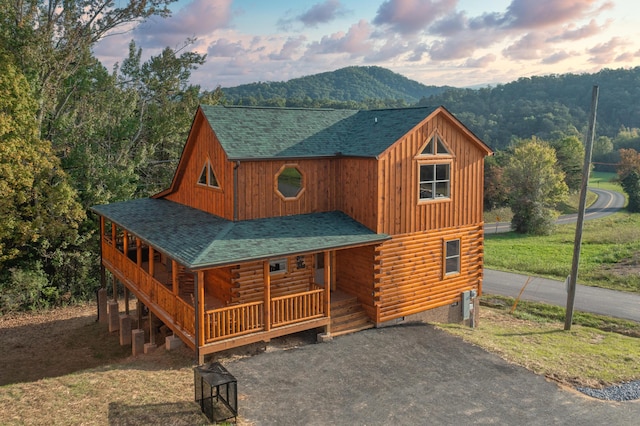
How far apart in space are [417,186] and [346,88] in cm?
12590

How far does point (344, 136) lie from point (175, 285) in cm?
818

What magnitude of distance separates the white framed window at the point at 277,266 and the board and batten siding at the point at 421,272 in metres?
2.98

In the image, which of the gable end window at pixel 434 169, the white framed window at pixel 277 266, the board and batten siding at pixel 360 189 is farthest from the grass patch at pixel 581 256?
the white framed window at pixel 277 266

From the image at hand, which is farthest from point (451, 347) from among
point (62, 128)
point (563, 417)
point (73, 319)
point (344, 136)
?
point (62, 128)

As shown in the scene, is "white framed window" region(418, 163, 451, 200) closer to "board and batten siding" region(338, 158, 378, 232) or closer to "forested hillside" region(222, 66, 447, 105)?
"board and batten siding" region(338, 158, 378, 232)

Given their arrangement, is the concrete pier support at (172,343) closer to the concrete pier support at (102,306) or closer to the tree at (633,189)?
the concrete pier support at (102,306)

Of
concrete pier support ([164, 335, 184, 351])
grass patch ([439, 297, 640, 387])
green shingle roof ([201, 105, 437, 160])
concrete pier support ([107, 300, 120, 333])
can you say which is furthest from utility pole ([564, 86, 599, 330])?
concrete pier support ([107, 300, 120, 333])

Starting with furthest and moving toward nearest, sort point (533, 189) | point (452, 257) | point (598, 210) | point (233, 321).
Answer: point (598, 210) → point (533, 189) → point (452, 257) → point (233, 321)

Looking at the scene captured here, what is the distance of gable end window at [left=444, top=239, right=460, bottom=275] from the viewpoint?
18188mm

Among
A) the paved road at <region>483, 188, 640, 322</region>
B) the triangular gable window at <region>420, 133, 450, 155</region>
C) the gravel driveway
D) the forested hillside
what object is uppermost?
the forested hillside

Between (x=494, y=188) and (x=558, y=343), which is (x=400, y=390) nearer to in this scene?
(x=558, y=343)

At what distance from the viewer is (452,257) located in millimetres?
18312

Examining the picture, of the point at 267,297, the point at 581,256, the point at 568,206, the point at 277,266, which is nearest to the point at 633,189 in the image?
the point at 568,206

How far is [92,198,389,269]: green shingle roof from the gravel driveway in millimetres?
3017
